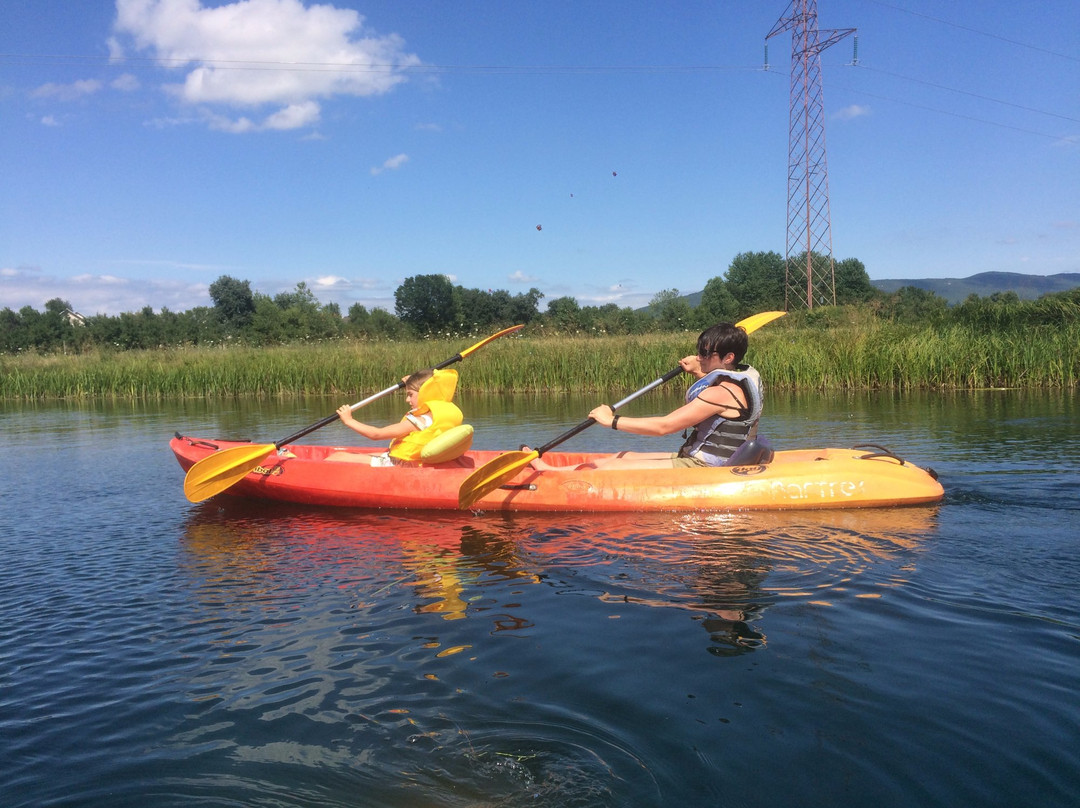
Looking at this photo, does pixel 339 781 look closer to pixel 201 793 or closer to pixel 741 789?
pixel 201 793

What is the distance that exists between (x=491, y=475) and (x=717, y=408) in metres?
1.71

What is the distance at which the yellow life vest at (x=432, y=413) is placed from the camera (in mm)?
6723

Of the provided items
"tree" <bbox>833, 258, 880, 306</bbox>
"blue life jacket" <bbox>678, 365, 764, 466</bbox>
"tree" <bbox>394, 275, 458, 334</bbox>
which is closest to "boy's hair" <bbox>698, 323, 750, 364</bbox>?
"blue life jacket" <bbox>678, 365, 764, 466</bbox>

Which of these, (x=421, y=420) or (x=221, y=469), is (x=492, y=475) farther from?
(x=221, y=469)

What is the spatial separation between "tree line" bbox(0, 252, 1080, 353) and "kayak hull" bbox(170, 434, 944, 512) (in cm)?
1213

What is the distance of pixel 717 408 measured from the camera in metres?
5.82

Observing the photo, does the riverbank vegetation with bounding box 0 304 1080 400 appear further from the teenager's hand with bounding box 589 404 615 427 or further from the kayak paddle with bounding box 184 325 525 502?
the kayak paddle with bounding box 184 325 525 502

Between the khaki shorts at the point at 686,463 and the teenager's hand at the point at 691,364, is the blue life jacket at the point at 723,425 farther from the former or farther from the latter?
the teenager's hand at the point at 691,364

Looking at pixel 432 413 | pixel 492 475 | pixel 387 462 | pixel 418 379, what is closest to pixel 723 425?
pixel 492 475

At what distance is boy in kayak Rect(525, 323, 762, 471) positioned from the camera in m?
5.69

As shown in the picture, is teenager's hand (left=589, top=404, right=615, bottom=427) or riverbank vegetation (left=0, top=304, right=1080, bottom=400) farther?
riverbank vegetation (left=0, top=304, right=1080, bottom=400)

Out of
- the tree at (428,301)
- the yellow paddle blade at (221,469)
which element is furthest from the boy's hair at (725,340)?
the tree at (428,301)

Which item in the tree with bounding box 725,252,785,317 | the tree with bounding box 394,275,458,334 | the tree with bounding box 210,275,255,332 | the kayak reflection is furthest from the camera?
the tree with bounding box 210,275,255,332

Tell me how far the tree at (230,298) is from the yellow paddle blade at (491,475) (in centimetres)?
5911
